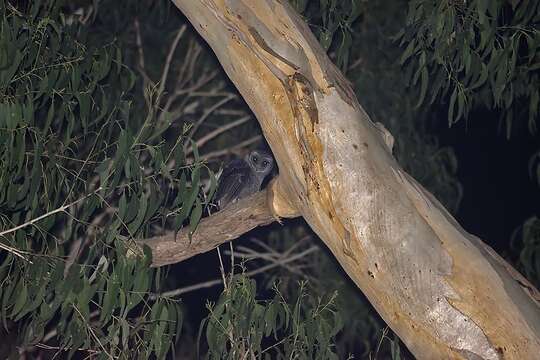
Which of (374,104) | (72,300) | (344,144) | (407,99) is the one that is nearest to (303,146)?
(344,144)

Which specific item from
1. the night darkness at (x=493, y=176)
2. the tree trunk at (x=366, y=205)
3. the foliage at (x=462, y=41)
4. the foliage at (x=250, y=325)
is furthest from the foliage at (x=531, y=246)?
the night darkness at (x=493, y=176)

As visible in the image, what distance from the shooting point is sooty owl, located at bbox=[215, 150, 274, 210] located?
4086 millimetres

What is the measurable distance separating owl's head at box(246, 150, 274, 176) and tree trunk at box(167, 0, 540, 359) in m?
1.99

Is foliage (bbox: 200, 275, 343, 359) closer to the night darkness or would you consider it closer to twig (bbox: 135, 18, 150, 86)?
twig (bbox: 135, 18, 150, 86)

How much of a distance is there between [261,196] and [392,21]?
2823 mm

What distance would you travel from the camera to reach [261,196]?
2463 mm

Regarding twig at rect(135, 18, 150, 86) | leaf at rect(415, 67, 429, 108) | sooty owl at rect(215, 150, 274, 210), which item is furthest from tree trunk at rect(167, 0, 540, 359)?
twig at rect(135, 18, 150, 86)

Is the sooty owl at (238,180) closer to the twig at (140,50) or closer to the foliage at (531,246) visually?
the twig at (140,50)

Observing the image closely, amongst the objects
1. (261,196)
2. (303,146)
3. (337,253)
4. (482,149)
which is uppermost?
(303,146)

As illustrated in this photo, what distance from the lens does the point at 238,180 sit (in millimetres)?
4074

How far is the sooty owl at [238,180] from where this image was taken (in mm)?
4086

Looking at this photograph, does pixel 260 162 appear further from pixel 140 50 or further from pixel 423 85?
pixel 423 85

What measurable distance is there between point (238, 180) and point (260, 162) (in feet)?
0.73

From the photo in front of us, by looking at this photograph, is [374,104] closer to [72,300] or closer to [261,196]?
[261,196]
